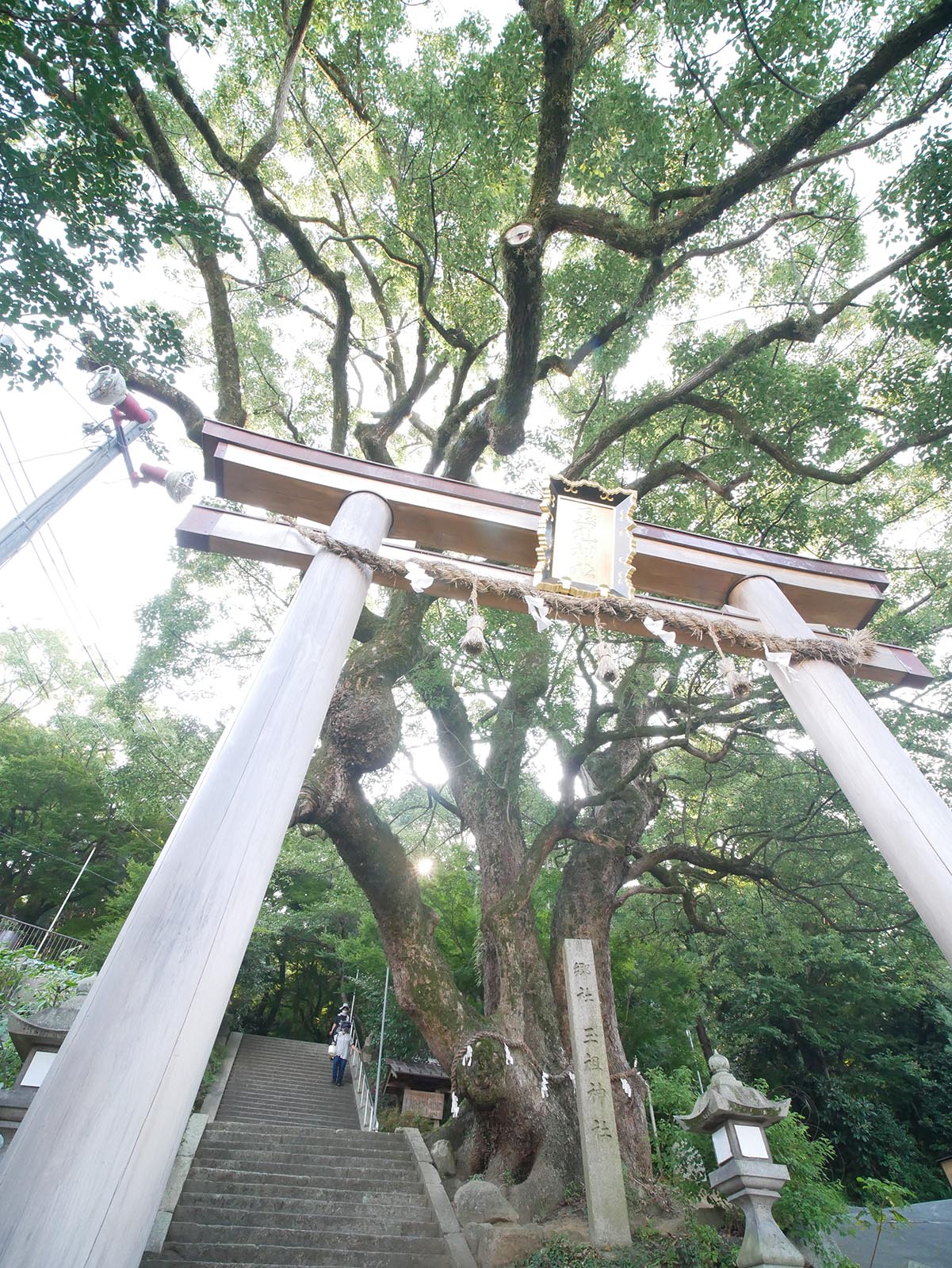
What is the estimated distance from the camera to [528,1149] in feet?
17.5

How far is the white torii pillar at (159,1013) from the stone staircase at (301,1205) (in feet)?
13.0

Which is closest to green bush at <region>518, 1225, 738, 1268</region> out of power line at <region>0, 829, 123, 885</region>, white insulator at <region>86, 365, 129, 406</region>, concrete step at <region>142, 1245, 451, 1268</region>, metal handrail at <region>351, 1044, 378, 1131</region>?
concrete step at <region>142, 1245, 451, 1268</region>

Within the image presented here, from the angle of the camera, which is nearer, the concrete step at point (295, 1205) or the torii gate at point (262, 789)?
the torii gate at point (262, 789)

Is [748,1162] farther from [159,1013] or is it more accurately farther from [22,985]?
[22,985]

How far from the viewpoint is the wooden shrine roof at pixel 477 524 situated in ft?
11.6

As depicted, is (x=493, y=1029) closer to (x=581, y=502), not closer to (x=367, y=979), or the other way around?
(x=581, y=502)

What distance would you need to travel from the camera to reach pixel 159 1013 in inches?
67.7

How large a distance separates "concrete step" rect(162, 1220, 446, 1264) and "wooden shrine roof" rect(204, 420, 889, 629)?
210 inches

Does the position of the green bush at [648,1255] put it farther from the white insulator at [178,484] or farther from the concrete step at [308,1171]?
the white insulator at [178,484]

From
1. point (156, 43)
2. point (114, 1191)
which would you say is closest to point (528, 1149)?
point (114, 1191)

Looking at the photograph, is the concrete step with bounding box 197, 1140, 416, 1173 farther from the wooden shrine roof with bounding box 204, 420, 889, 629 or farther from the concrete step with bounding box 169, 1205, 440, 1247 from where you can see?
the wooden shrine roof with bounding box 204, 420, 889, 629

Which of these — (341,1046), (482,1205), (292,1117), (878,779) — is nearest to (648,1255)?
(482,1205)

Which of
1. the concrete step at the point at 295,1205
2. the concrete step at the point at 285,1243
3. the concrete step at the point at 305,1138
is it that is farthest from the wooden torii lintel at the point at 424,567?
the concrete step at the point at 305,1138

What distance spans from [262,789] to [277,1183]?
596 centimetres
